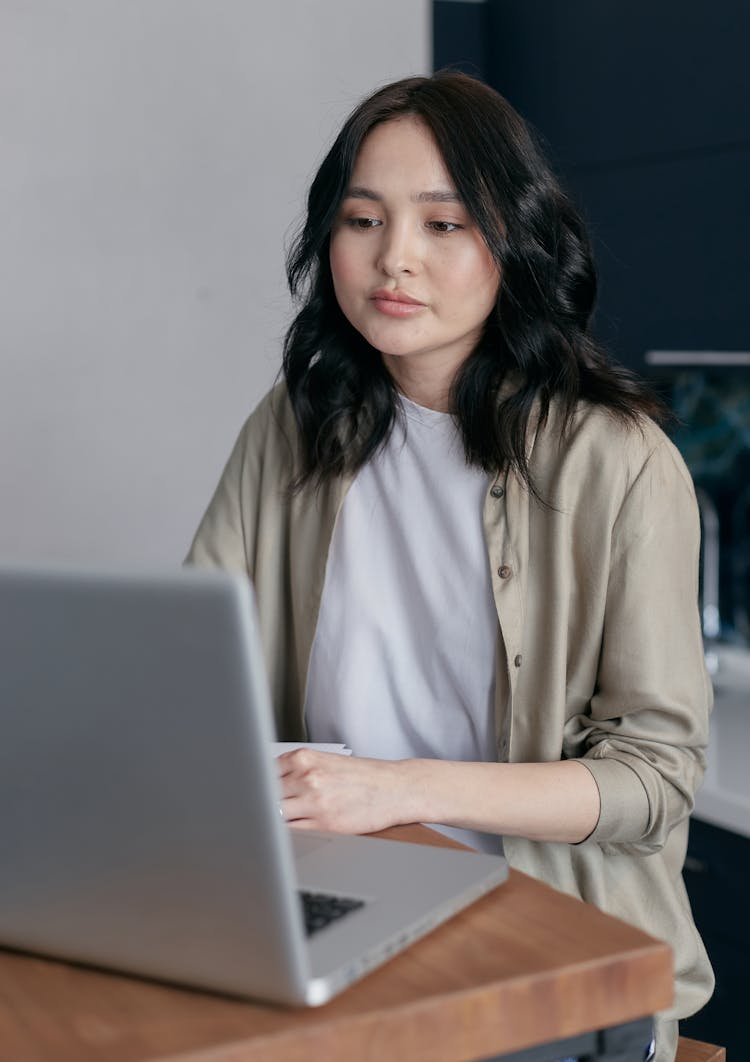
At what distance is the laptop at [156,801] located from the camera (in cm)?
77

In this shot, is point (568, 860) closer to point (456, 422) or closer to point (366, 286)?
point (456, 422)

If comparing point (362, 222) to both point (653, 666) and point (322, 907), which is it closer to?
point (653, 666)

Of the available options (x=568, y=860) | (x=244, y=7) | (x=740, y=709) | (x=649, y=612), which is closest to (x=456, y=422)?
(x=649, y=612)

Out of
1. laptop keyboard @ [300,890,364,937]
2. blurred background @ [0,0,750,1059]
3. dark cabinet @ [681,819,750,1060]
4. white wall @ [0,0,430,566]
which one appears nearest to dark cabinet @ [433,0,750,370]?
blurred background @ [0,0,750,1059]

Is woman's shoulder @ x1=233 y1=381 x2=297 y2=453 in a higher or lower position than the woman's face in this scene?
lower

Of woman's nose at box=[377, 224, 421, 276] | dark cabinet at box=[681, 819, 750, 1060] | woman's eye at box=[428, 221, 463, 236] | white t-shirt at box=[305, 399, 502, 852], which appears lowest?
dark cabinet at box=[681, 819, 750, 1060]

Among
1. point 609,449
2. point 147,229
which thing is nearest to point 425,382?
point 609,449

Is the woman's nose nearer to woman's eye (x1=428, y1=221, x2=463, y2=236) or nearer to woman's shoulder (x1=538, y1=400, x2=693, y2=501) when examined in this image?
woman's eye (x1=428, y1=221, x2=463, y2=236)

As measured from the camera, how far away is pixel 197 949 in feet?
2.69

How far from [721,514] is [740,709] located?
518mm

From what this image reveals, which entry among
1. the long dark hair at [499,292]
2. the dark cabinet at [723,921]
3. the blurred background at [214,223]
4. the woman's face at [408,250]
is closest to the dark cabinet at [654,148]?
the blurred background at [214,223]

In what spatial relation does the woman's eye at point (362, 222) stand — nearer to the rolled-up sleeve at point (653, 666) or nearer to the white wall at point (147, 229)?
the rolled-up sleeve at point (653, 666)

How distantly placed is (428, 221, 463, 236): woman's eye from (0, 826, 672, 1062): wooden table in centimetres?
79

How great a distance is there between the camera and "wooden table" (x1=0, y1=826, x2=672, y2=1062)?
0.77m
